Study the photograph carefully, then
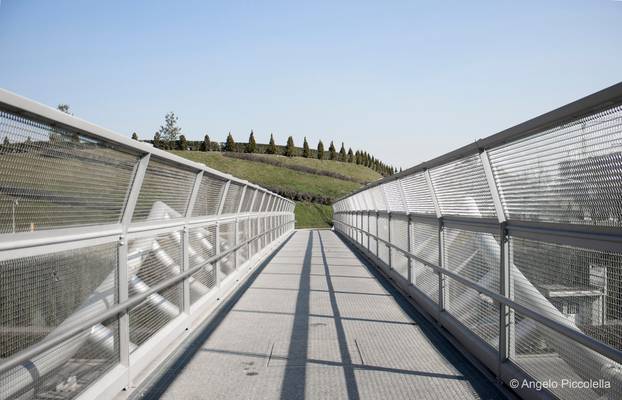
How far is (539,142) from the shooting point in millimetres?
3822

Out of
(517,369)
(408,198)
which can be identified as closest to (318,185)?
(408,198)

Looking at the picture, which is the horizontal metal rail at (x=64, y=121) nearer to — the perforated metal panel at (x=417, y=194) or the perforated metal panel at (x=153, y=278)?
the perforated metal panel at (x=153, y=278)

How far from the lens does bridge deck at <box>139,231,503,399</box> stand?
14.1 ft

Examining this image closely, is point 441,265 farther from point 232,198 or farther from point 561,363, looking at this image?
point 232,198

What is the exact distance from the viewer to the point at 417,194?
8125 millimetres

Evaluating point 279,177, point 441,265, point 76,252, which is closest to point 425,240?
point 441,265

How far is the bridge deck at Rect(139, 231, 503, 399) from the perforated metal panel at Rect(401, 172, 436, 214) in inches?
55.4

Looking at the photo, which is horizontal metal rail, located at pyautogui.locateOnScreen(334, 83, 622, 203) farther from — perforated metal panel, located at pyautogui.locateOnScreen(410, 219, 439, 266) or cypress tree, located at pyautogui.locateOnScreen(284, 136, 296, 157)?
cypress tree, located at pyautogui.locateOnScreen(284, 136, 296, 157)

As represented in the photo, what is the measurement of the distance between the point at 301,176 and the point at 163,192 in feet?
251

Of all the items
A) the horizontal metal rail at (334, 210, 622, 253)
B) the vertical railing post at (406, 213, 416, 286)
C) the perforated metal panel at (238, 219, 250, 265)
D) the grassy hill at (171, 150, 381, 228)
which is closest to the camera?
the horizontal metal rail at (334, 210, 622, 253)

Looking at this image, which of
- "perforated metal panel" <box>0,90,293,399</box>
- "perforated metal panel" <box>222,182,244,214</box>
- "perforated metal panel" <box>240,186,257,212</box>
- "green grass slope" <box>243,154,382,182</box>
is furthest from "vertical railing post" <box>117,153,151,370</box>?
"green grass slope" <box>243,154,382,182</box>

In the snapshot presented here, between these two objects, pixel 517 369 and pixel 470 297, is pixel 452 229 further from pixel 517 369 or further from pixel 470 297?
pixel 517 369

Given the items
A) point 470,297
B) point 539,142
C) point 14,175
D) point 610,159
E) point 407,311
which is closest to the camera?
point 14,175

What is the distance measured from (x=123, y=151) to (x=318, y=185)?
7272 centimetres
